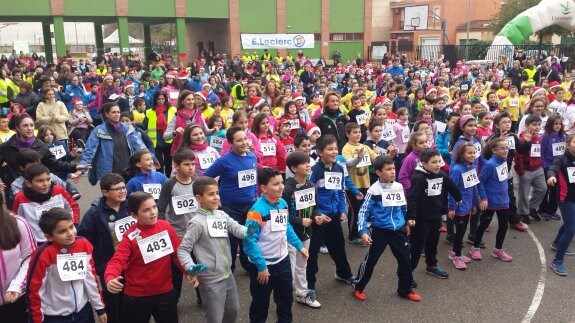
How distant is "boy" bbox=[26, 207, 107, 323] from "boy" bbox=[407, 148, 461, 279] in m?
3.39

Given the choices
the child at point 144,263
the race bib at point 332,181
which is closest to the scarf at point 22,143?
the child at point 144,263

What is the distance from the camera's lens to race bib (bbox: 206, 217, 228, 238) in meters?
3.93

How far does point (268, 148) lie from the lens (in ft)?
21.7

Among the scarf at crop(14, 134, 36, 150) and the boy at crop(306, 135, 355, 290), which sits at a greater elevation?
the scarf at crop(14, 134, 36, 150)

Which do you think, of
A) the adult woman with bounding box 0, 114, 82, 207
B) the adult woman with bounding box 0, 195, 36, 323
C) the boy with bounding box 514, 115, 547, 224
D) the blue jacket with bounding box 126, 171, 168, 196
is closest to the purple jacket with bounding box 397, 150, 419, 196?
the boy with bounding box 514, 115, 547, 224

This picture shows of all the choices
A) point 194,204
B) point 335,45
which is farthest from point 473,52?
point 194,204

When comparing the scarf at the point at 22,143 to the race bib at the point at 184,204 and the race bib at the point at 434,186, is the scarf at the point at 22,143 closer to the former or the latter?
the race bib at the point at 184,204

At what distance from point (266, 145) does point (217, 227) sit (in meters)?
2.76

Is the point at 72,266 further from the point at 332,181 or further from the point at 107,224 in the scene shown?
the point at 332,181

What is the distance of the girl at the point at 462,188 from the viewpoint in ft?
19.7

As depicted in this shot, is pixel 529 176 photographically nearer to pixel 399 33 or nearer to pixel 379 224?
pixel 379 224

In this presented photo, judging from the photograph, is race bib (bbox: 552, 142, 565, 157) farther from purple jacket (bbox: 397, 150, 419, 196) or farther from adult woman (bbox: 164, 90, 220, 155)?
adult woman (bbox: 164, 90, 220, 155)

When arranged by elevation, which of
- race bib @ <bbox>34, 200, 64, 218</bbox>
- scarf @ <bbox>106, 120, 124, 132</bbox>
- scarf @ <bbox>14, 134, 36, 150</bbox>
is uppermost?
scarf @ <bbox>106, 120, 124, 132</bbox>

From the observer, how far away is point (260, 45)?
35.0m
